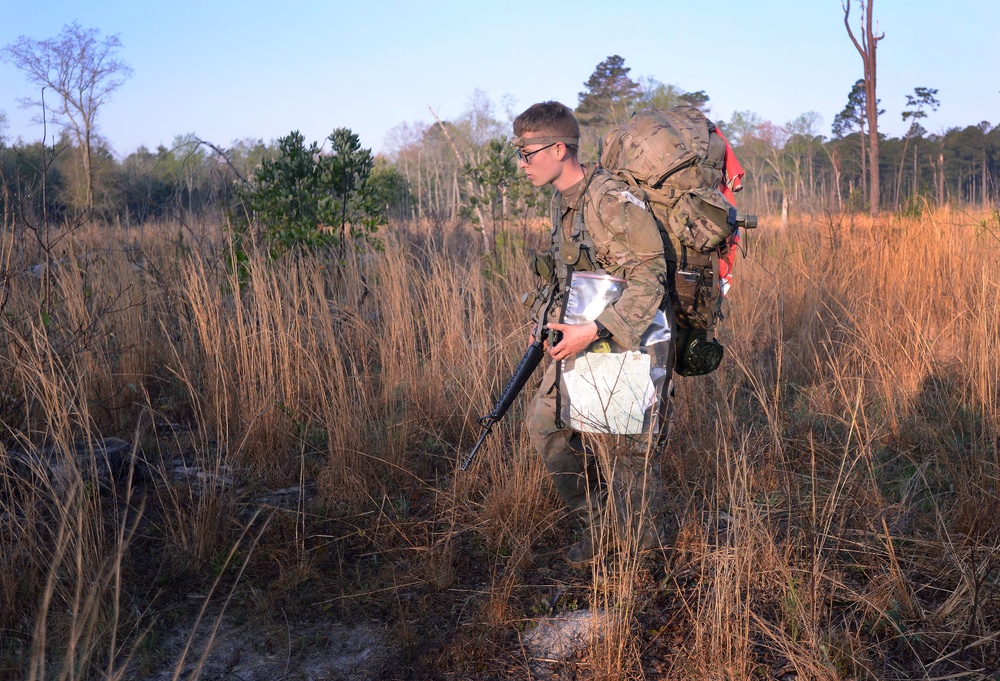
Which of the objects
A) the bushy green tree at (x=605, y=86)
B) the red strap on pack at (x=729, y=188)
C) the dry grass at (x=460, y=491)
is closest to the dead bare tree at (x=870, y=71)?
the dry grass at (x=460, y=491)

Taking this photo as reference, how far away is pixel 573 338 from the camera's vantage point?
2.47 metres

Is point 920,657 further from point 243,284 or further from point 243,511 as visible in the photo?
point 243,284

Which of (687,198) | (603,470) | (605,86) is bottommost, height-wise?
(603,470)

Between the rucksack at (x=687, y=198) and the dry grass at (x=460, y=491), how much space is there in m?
0.52

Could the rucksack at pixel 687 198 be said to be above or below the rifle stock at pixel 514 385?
above

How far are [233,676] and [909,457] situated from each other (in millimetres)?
2998

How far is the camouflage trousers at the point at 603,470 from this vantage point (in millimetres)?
2631

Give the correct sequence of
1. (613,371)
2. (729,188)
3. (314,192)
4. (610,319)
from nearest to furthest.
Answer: (610,319)
(613,371)
(729,188)
(314,192)

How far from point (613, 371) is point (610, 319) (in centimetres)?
20

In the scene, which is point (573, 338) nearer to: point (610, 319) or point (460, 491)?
point (610, 319)

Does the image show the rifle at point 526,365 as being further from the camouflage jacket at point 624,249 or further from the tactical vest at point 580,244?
the camouflage jacket at point 624,249

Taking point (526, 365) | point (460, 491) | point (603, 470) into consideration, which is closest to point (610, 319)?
point (526, 365)

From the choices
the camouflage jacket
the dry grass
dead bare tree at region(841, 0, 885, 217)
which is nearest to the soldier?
the camouflage jacket

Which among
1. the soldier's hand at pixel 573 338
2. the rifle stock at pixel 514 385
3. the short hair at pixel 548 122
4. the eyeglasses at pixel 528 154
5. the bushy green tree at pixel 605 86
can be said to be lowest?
the rifle stock at pixel 514 385
